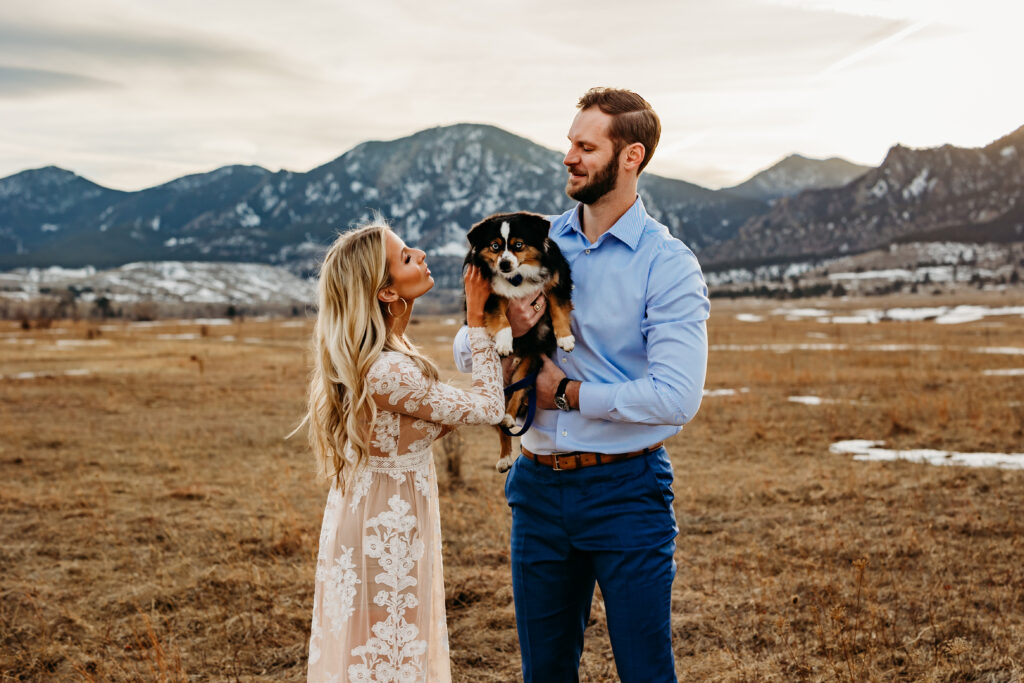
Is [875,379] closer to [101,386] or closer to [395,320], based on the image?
[395,320]

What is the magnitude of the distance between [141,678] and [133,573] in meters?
2.85

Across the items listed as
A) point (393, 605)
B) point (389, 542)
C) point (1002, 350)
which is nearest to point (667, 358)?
Answer: point (389, 542)

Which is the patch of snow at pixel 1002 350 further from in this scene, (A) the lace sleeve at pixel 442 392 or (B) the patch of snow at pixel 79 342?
(B) the patch of snow at pixel 79 342

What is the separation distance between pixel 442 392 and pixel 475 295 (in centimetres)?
48

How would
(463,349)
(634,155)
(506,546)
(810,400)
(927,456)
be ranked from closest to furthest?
(634,155)
(463,349)
(506,546)
(927,456)
(810,400)

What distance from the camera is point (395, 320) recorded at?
3801 mm

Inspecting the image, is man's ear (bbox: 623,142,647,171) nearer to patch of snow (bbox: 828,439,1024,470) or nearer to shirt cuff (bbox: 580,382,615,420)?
shirt cuff (bbox: 580,382,615,420)

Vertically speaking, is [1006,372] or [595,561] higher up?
[595,561]

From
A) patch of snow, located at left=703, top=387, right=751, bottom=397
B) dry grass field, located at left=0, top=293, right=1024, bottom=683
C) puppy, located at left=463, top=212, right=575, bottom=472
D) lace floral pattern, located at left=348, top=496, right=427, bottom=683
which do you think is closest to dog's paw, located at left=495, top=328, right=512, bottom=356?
puppy, located at left=463, top=212, right=575, bottom=472

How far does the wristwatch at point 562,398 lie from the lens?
3203 millimetres

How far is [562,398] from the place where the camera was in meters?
3.21

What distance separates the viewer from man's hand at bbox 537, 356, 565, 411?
3.25 meters

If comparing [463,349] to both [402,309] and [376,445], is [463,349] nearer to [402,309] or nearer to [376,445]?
[402,309]

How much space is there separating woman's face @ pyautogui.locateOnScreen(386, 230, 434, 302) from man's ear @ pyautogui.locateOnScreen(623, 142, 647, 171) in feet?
3.46
